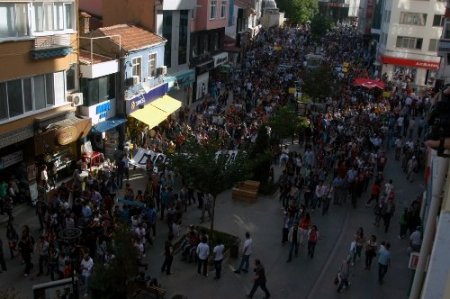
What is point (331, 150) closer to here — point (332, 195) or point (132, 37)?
point (332, 195)

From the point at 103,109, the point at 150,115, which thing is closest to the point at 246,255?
the point at 103,109

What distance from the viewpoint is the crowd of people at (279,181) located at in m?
15.6

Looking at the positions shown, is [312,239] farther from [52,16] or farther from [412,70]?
[412,70]

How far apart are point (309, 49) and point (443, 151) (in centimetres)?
6498

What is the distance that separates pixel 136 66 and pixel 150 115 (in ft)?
9.23

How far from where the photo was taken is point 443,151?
711 centimetres

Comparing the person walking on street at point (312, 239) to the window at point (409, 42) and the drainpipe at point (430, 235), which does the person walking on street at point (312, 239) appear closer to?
the drainpipe at point (430, 235)

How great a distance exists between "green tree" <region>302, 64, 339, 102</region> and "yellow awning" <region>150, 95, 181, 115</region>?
35.7 ft

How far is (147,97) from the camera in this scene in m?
29.0

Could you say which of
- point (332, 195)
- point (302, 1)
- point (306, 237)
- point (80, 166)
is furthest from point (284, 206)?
point (302, 1)

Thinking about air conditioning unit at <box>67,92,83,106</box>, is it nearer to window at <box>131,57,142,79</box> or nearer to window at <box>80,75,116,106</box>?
window at <box>80,75,116,106</box>

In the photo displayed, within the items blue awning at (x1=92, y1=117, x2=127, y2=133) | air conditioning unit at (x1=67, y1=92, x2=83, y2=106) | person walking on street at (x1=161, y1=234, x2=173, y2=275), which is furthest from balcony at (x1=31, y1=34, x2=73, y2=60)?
person walking on street at (x1=161, y1=234, x2=173, y2=275)

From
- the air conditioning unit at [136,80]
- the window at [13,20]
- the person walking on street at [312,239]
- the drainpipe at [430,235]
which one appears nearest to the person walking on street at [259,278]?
the person walking on street at [312,239]

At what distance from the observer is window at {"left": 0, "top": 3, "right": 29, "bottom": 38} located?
18.6 metres
